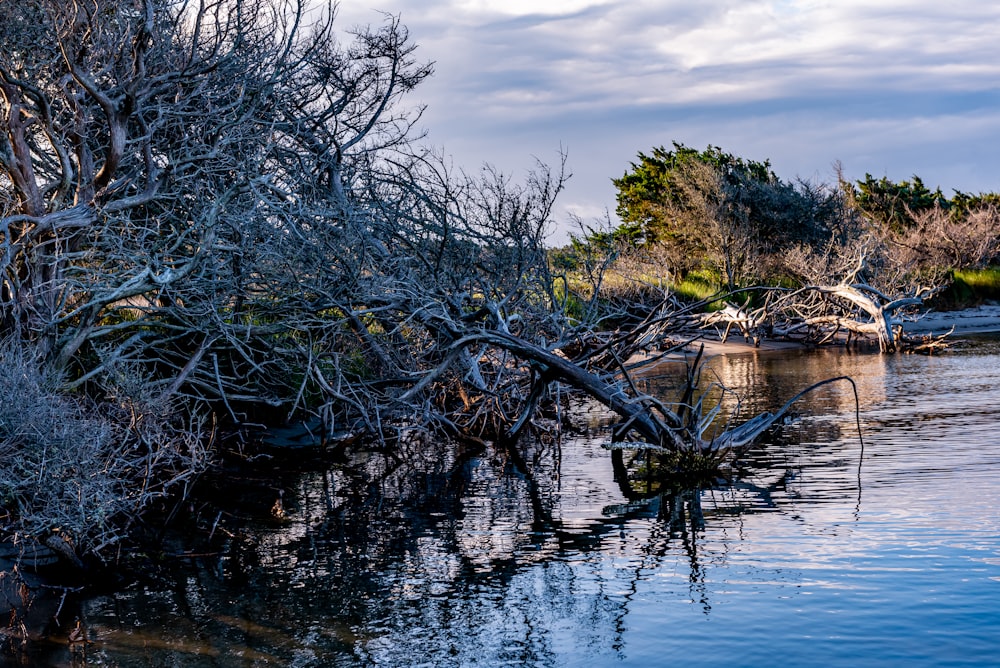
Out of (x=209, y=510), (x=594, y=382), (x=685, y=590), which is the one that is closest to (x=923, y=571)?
(x=685, y=590)

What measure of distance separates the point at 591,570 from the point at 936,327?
2896 cm

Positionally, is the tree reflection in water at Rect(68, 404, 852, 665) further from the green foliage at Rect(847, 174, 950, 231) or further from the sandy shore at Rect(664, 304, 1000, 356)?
the green foliage at Rect(847, 174, 950, 231)

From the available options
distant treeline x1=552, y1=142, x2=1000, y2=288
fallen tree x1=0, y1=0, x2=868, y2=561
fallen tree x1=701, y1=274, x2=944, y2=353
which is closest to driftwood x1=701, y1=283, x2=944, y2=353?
fallen tree x1=701, y1=274, x2=944, y2=353

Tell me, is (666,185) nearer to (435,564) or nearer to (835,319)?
A: (835,319)

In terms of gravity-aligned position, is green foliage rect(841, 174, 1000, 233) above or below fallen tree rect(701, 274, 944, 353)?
above

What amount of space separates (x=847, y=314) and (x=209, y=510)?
22.9 m

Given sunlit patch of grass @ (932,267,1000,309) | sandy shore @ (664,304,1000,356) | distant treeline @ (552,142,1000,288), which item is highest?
distant treeline @ (552,142,1000,288)

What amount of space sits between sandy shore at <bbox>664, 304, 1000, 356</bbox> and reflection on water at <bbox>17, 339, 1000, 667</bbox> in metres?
16.2

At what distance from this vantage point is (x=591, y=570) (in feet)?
32.8

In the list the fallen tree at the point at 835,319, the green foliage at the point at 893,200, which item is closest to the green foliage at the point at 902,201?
the green foliage at the point at 893,200

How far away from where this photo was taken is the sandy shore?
3164 centimetres

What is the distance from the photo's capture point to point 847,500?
11875 millimetres

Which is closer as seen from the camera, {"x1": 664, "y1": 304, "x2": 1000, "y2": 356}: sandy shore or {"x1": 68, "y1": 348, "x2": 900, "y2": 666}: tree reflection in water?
{"x1": 68, "y1": 348, "x2": 900, "y2": 666}: tree reflection in water

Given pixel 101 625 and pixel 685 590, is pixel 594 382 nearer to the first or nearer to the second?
pixel 685 590
